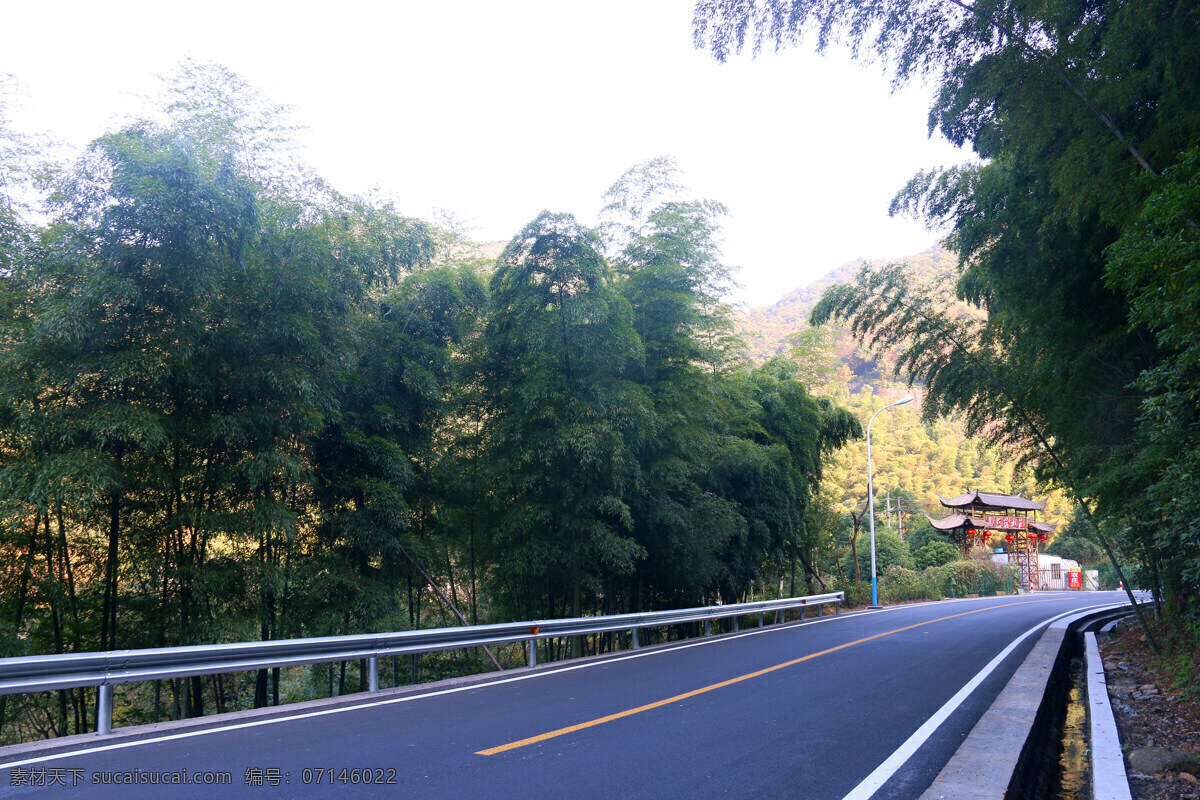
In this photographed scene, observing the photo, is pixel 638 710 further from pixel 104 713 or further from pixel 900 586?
pixel 900 586

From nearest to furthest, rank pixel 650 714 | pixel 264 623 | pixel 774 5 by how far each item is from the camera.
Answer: pixel 650 714
pixel 774 5
pixel 264 623

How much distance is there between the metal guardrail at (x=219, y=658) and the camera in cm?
444

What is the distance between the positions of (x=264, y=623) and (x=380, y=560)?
80.1 inches

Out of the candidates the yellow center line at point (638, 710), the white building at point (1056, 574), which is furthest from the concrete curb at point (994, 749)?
the white building at point (1056, 574)

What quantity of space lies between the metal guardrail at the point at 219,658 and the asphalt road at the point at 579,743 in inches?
18.5

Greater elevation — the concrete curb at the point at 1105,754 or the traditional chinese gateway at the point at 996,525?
the concrete curb at the point at 1105,754

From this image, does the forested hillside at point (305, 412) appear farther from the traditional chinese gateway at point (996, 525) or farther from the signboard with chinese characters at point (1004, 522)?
the signboard with chinese characters at point (1004, 522)

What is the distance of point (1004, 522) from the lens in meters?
41.5

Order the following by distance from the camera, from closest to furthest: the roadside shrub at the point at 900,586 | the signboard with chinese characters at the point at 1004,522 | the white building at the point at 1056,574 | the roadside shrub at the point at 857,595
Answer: the roadside shrub at the point at 857,595
the roadside shrub at the point at 900,586
the signboard with chinese characters at the point at 1004,522
the white building at the point at 1056,574

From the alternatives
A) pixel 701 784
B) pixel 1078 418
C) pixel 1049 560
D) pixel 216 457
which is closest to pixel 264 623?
pixel 216 457

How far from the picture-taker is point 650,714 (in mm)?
5320

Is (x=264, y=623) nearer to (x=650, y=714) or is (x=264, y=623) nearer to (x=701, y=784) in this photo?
(x=650, y=714)

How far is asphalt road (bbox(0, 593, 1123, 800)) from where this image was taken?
3566mm

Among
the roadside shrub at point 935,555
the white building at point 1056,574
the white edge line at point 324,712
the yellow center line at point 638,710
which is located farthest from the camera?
the white building at point 1056,574
